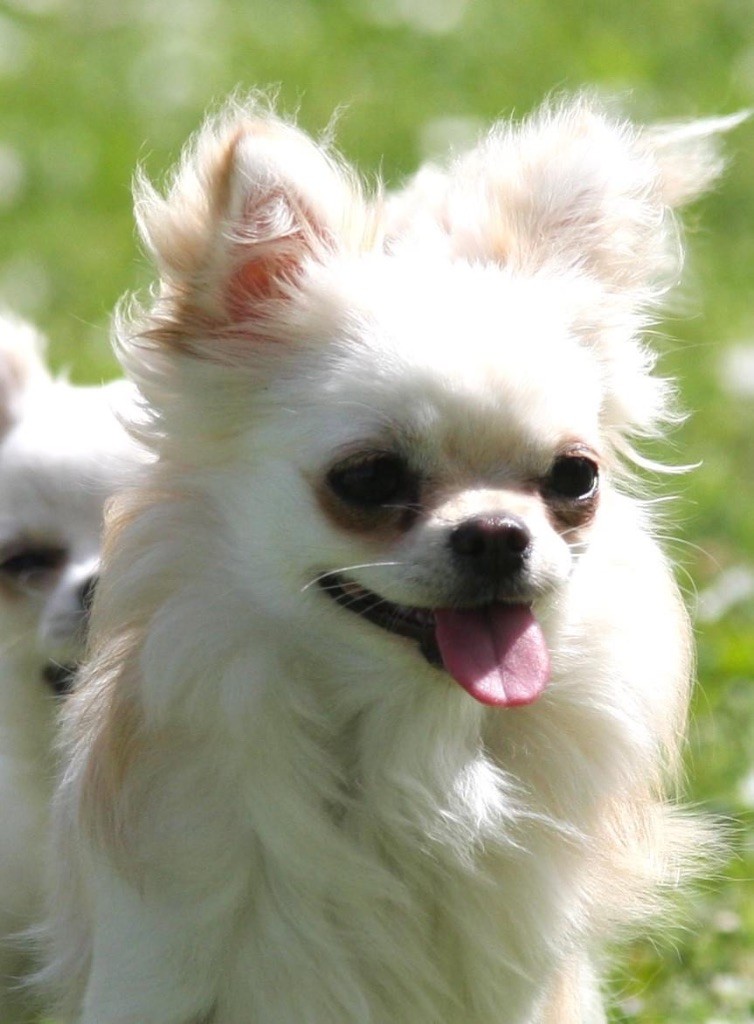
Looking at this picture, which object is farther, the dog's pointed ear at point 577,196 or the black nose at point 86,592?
the black nose at point 86,592

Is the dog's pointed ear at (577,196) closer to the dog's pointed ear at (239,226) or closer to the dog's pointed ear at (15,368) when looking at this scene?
the dog's pointed ear at (239,226)

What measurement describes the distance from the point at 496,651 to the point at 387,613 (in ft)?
0.64

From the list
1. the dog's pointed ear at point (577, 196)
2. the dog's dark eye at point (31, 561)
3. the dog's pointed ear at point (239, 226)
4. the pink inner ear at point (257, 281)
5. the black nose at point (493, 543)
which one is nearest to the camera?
the black nose at point (493, 543)

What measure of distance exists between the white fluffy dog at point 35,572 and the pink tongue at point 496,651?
1.04m

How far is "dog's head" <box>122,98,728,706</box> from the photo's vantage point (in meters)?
2.94

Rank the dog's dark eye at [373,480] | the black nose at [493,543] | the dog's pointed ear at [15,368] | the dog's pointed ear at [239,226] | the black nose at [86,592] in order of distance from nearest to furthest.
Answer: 1. the black nose at [493,543]
2. the dog's dark eye at [373,480]
3. the dog's pointed ear at [239,226]
4. the black nose at [86,592]
5. the dog's pointed ear at [15,368]

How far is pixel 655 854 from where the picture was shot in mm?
3389

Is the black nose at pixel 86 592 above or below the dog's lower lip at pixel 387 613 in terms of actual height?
below

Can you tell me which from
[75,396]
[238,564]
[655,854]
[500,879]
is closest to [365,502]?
[238,564]

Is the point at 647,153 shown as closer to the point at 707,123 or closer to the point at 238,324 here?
the point at 707,123

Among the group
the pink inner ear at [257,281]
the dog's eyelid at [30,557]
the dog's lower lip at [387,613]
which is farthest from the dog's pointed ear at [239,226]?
the dog's eyelid at [30,557]

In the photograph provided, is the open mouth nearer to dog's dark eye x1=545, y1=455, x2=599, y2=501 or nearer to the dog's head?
the dog's head

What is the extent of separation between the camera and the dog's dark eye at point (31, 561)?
4141 mm

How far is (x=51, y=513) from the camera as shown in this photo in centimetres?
417
